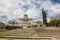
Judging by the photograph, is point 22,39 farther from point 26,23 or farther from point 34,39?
point 26,23

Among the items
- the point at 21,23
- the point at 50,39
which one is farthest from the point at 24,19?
the point at 50,39

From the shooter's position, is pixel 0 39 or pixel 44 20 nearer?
pixel 0 39

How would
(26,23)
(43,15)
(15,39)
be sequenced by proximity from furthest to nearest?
(26,23) < (43,15) < (15,39)

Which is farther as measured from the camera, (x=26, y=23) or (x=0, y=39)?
(x=26, y=23)

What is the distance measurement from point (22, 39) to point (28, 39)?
1.29 feet

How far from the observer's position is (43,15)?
6012cm

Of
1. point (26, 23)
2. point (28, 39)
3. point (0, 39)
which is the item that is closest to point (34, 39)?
point (28, 39)

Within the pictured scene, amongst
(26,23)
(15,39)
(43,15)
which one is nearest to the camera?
(15,39)

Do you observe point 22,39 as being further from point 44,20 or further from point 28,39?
point 44,20

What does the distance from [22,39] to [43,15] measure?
4968cm

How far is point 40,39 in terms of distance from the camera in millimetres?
11039

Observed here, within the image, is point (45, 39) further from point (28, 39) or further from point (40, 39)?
point (28, 39)

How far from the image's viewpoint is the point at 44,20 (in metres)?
60.2


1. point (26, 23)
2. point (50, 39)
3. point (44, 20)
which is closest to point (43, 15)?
point (44, 20)
